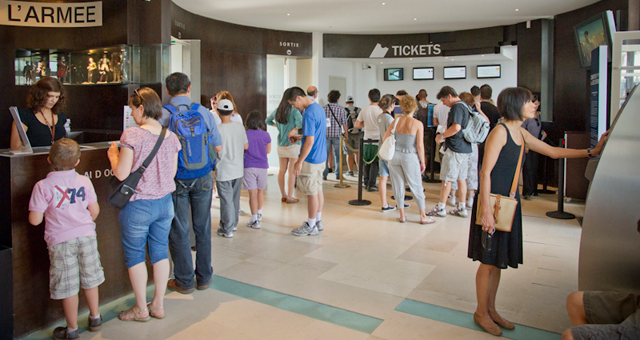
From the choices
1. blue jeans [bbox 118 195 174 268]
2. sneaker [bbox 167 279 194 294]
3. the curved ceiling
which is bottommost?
sneaker [bbox 167 279 194 294]

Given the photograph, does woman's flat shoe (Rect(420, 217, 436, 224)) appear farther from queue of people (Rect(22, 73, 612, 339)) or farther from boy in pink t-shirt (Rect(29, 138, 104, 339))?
boy in pink t-shirt (Rect(29, 138, 104, 339))

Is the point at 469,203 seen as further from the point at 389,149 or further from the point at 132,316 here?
the point at 132,316

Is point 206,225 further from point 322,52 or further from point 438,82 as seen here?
point 438,82

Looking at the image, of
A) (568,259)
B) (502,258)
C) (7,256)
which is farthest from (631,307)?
(7,256)

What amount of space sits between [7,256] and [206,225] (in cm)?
130

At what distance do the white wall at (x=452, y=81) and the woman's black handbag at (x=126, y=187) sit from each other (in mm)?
11660

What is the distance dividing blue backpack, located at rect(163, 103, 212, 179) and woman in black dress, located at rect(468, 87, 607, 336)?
1.87m

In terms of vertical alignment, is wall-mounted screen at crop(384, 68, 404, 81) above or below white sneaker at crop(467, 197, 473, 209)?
above

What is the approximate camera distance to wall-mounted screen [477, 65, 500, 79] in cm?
1353

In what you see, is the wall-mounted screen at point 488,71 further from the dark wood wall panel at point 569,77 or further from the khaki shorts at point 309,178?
the khaki shorts at point 309,178

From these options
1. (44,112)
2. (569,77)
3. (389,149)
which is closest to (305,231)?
(389,149)

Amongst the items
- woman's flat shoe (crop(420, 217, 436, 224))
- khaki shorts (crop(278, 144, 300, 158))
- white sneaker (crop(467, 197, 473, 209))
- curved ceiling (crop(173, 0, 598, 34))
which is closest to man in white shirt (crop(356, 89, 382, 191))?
khaki shorts (crop(278, 144, 300, 158))

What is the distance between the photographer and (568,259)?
4.43 meters

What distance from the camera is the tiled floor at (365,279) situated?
302 centimetres
